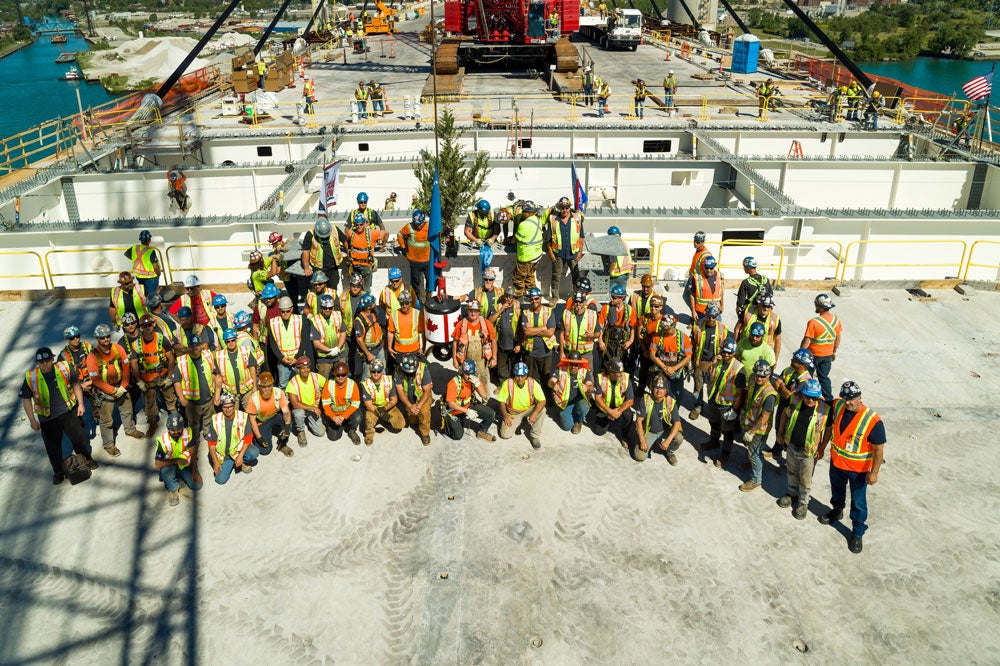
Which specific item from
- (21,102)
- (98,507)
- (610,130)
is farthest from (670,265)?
(21,102)

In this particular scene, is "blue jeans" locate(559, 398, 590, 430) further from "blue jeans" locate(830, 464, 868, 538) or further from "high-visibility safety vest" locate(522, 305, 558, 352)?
"blue jeans" locate(830, 464, 868, 538)

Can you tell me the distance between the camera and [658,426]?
9.12 meters

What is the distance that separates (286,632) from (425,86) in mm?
31289

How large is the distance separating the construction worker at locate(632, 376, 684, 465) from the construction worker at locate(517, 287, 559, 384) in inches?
60.1

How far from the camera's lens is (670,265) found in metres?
14.1

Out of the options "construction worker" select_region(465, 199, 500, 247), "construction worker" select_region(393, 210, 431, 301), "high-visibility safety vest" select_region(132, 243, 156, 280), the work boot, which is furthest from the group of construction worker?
"construction worker" select_region(465, 199, 500, 247)

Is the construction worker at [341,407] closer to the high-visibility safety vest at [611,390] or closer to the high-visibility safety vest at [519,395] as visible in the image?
the high-visibility safety vest at [519,395]

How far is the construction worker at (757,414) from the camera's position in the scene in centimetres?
821

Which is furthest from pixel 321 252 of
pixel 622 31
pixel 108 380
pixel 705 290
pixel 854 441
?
pixel 622 31

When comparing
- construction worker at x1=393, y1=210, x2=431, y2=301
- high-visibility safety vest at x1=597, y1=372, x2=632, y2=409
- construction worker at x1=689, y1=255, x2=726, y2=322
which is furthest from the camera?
construction worker at x1=393, y1=210, x2=431, y2=301

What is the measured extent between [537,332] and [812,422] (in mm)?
3666

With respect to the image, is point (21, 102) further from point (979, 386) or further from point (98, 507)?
point (979, 386)

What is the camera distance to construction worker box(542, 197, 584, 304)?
39.1ft

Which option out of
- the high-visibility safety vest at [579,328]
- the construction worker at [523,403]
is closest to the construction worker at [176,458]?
the construction worker at [523,403]
